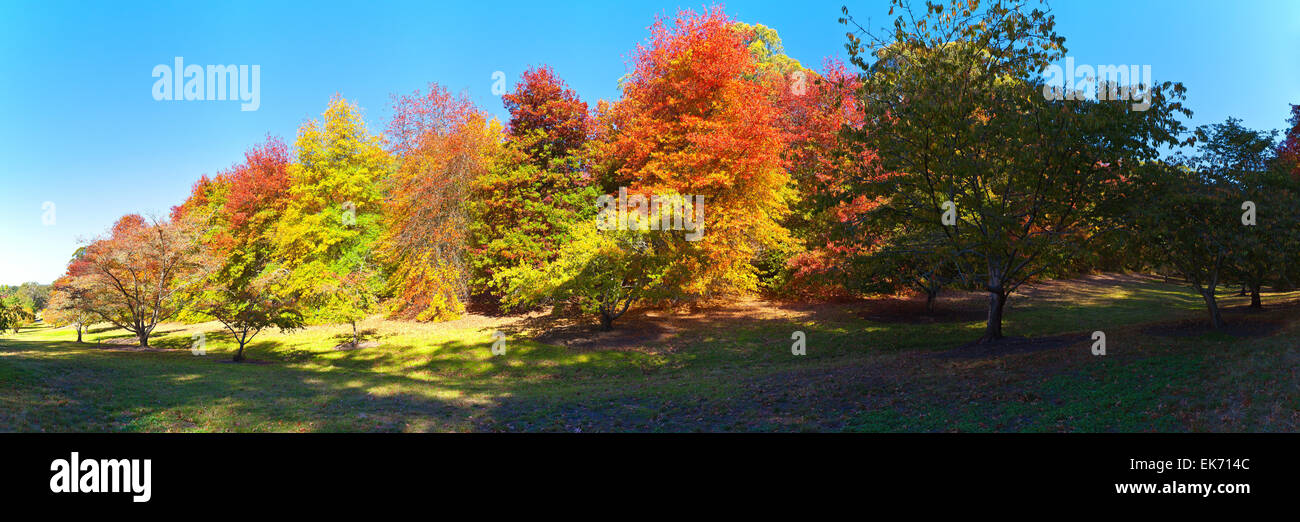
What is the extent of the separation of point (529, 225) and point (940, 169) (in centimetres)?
1797

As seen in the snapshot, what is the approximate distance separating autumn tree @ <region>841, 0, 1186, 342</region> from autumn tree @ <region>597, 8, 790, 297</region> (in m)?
8.14

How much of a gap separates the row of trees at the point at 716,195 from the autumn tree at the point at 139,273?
104mm

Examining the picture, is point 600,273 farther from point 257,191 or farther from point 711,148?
point 257,191

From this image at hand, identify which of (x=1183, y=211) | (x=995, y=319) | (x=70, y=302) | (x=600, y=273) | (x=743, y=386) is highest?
(x=1183, y=211)

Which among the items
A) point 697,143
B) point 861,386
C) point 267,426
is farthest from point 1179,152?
point 267,426

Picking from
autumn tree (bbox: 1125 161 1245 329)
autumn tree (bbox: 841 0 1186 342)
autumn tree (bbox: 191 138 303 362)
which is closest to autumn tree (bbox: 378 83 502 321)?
autumn tree (bbox: 191 138 303 362)

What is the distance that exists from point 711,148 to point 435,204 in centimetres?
1407

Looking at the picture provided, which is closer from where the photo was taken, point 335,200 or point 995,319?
point 995,319

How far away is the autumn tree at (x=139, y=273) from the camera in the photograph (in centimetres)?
2150

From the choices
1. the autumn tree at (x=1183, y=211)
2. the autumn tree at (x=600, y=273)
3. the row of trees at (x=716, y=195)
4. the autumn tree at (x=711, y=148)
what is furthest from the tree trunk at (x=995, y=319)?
the autumn tree at (x=600, y=273)

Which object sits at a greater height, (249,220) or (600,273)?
(249,220)

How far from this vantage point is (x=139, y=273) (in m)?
22.5

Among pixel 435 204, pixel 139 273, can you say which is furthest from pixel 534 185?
pixel 139 273

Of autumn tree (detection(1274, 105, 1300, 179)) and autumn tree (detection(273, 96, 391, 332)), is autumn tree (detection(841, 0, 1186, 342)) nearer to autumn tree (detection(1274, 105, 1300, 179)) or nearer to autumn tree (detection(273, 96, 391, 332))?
autumn tree (detection(1274, 105, 1300, 179))
